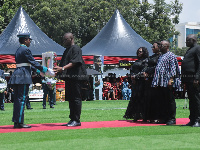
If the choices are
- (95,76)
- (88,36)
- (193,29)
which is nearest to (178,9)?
(88,36)

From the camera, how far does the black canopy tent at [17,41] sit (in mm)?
28800

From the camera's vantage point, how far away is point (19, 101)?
9992 millimetres

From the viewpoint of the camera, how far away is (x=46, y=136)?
27.1 ft

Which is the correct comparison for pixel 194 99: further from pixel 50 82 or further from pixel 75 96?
pixel 50 82

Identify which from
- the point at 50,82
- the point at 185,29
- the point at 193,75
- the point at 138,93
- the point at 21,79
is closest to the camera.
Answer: the point at 21,79

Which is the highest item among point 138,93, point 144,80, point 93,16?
point 93,16

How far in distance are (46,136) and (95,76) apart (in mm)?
23734

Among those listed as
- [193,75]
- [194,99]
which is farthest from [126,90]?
[193,75]

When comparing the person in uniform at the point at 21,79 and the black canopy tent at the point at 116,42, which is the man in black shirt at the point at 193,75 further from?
the black canopy tent at the point at 116,42

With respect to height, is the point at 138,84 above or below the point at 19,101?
above

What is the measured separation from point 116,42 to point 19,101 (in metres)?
23.3

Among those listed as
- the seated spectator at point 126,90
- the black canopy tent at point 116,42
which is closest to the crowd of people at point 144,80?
the seated spectator at point 126,90

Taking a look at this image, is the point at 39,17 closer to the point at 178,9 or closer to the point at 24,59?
the point at 178,9

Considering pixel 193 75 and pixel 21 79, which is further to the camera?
pixel 193 75
